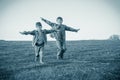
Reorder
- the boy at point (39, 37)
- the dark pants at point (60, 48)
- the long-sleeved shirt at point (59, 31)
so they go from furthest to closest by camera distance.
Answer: the long-sleeved shirt at point (59, 31) → the dark pants at point (60, 48) → the boy at point (39, 37)

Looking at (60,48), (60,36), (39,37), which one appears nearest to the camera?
(39,37)

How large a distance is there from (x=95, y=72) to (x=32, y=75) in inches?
117

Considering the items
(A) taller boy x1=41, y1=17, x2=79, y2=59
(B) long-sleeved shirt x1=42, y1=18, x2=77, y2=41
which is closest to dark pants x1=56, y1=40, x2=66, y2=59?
(A) taller boy x1=41, y1=17, x2=79, y2=59

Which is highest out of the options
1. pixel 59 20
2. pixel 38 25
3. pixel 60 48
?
pixel 59 20

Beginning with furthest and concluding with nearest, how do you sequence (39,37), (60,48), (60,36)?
(60,36) → (60,48) → (39,37)

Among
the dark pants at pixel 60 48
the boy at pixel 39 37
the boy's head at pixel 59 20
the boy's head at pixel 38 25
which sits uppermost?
the boy's head at pixel 59 20

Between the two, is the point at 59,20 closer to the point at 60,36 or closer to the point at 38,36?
the point at 60,36

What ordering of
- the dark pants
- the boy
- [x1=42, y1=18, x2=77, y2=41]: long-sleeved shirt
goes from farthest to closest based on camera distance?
[x1=42, y1=18, x2=77, y2=41]: long-sleeved shirt < the dark pants < the boy

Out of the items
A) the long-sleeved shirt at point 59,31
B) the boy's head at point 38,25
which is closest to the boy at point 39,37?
the boy's head at point 38,25

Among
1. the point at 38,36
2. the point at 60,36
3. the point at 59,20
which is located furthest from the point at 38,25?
the point at 60,36

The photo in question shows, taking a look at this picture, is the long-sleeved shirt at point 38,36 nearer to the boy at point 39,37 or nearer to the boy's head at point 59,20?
the boy at point 39,37

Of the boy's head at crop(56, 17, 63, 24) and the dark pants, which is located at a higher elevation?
the boy's head at crop(56, 17, 63, 24)

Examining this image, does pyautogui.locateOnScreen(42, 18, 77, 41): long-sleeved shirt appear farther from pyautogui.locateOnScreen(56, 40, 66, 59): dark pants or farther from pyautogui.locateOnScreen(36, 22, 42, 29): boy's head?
pyautogui.locateOnScreen(36, 22, 42, 29): boy's head

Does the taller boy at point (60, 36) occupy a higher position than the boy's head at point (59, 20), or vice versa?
the boy's head at point (59, 20)
